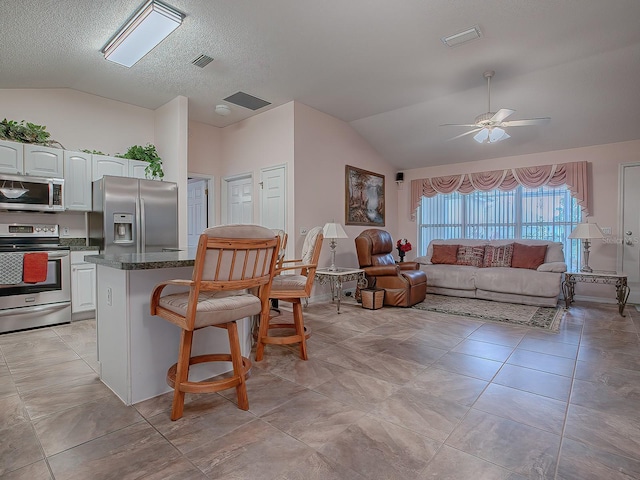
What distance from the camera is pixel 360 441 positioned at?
164 cm

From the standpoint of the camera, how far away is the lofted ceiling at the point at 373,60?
9.18 ft

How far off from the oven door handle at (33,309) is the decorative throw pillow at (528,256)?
20.2 feet

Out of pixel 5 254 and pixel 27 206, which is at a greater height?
pixel 27 206

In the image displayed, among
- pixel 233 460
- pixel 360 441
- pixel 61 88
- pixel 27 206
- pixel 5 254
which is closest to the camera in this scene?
pixel 233 460

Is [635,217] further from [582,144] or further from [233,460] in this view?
[233,460]

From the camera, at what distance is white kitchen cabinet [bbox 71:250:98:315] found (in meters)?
3.89

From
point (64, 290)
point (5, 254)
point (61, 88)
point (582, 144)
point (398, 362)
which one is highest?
point (61, 88)

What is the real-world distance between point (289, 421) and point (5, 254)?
3.49 m

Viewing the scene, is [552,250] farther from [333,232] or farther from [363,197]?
[333,232]

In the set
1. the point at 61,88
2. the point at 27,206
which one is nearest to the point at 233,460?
the point at 27,206

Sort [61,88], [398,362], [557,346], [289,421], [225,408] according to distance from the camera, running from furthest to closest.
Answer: [61,88], [557,346], [398,362], [225,408], [289,421]

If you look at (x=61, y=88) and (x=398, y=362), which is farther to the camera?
(x=61, y=88)

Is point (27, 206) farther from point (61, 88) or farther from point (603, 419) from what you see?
point (603, 419)

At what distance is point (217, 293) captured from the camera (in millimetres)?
2062
